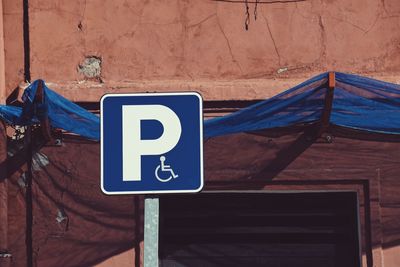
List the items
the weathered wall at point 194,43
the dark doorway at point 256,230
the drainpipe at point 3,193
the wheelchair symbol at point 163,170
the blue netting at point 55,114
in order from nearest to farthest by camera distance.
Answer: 1. the wheelchair symbol at point 163,170
2. the blue netting at point 55,114
3. the drainpipe at point 3,193
4. the weathered wall at point 194,43
5. the dark doorway at point 256,230

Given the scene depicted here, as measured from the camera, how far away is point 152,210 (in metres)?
4.59

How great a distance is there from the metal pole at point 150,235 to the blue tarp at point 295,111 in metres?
2.22

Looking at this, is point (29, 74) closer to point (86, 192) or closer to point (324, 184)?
point (86, 192)

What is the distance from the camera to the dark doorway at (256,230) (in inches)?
298

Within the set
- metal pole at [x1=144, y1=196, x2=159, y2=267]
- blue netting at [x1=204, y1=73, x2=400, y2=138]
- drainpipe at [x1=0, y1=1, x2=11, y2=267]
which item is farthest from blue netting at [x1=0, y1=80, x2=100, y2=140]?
metal pole at [x1=144, y1=196, x2=159, y2=267]

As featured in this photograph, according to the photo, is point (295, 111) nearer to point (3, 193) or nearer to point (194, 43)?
point (194, 43)

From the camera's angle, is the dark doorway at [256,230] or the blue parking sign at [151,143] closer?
→ the blue parking sign at [151,143]

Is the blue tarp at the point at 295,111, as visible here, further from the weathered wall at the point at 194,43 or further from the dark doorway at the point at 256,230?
the dark doorway at the point at 256,230

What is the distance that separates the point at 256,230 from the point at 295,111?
1325mm

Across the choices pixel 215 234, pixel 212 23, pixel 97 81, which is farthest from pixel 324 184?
pixel 97 81

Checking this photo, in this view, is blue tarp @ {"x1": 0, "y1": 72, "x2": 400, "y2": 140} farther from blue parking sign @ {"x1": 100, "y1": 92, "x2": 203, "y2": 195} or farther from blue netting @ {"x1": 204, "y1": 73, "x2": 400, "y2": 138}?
blue parking sign @ {"x1": 100, "y1": 92, "x2": 203, "y2": 195}

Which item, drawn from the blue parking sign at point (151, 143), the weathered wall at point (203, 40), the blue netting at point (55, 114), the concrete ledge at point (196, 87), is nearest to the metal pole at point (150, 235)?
the blue parking sign at point (151, 143)

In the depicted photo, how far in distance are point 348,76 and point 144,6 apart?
2049 mm

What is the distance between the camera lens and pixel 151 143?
4.75 meters
